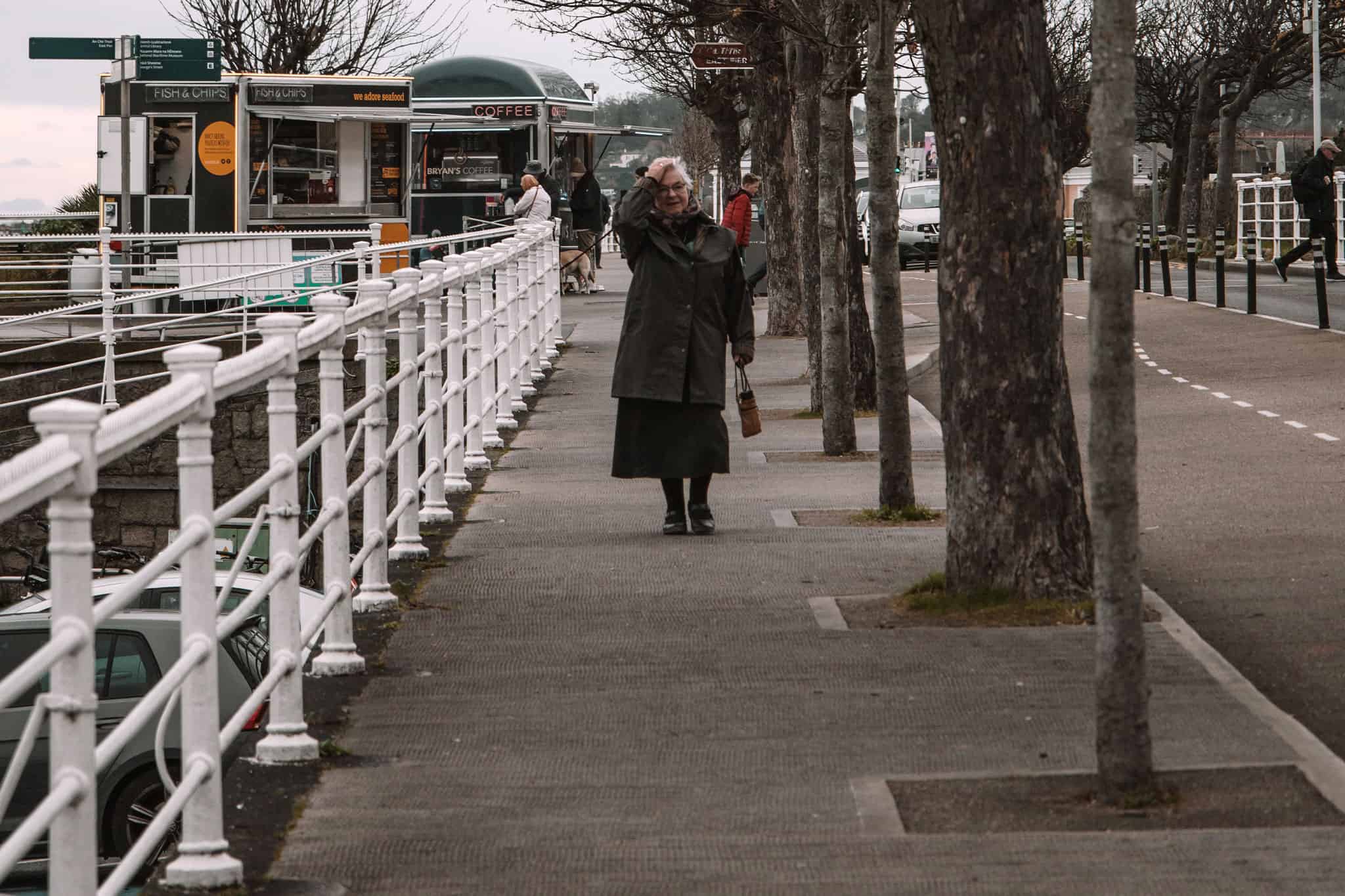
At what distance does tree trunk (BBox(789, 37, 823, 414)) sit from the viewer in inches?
595

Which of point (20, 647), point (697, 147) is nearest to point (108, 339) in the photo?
point (20, 647)

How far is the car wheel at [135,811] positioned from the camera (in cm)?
851

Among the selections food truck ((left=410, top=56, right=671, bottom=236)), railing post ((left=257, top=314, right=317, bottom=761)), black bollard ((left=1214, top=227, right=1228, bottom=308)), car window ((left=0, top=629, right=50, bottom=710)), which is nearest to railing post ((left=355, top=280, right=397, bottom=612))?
railing post ((left=257, top=314, right=317, bottom=761))

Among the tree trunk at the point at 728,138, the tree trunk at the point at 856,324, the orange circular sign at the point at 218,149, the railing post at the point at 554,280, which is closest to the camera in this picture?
the tree trunk at the point at 856,324

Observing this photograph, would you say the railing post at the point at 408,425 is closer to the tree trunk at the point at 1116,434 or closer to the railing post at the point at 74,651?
the tree trunk at the point at 1116,434

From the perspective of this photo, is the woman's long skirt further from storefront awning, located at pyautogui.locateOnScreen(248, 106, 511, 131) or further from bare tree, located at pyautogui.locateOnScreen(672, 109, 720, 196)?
bare tree, located at pyautogui.locateOnScreen(672, 109, 720, 196)

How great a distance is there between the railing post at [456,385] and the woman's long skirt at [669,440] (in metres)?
0.82

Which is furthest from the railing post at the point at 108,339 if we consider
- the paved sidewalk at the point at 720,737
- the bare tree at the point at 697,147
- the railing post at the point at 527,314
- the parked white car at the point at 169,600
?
the bare tree at the point at 697,147

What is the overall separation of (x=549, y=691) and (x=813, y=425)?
27.2 ft

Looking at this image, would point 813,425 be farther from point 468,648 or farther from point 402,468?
point 468,648

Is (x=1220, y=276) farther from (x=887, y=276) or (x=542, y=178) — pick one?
(x=887, y=276)

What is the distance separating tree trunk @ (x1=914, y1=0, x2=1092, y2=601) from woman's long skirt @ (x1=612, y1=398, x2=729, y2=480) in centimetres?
202

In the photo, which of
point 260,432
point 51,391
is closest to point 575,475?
point 260,432

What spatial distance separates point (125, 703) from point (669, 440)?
2.90 m
